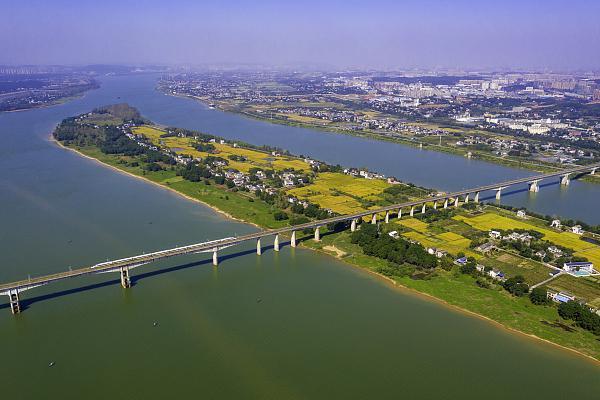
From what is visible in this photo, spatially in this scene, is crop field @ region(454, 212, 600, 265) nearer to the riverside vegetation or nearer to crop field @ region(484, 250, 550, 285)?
the riverside vegetation

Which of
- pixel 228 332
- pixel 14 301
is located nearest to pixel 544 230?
pixel 228 332

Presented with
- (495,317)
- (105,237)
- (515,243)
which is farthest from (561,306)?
(105,237)

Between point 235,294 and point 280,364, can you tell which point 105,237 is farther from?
point 280,364

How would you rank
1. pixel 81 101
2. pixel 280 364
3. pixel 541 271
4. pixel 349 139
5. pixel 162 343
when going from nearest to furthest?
1. pixel 280 364
2. pixel 162 343
3. pixel 541 271
4. pixel 349 139
5. pixel 81 101

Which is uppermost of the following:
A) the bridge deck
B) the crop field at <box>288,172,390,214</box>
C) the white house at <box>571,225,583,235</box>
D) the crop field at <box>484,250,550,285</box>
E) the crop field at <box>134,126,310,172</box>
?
the bridge deck

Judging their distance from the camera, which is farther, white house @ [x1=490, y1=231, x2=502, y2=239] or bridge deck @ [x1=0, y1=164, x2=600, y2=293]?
white house @ [x1=490, y1=231, x2=502, y2=239]

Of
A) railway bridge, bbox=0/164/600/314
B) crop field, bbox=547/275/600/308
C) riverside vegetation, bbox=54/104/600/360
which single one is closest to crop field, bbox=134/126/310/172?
riverside vegetation, bbox=54/104/600/360
